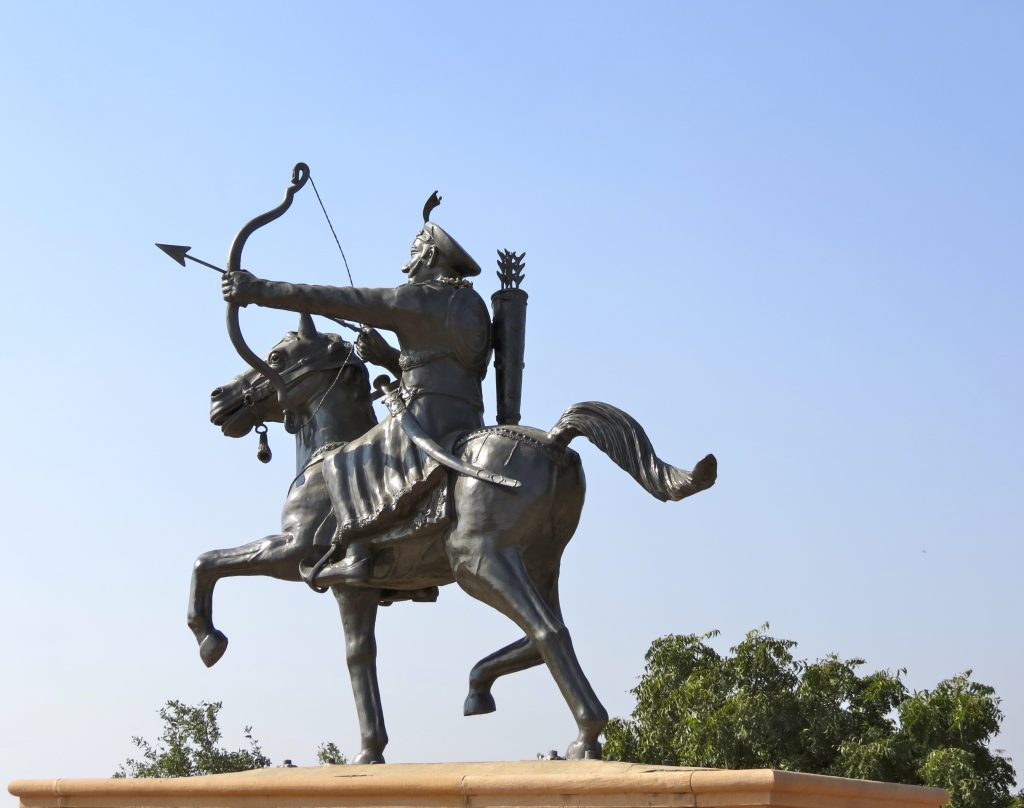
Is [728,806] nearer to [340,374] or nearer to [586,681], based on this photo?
[586,681]

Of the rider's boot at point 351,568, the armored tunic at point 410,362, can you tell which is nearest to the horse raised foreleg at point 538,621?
the rider's boot at point 351,568

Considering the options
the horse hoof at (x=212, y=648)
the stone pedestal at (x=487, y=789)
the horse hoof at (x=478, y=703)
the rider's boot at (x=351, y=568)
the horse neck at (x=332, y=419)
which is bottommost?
the stone pedestal at (x=487, y=789)

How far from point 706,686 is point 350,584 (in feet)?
44.9

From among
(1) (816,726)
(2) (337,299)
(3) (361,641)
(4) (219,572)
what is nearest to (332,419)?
(2) (337,299)

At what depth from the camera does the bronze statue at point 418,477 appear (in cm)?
755

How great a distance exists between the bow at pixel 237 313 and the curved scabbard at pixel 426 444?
658 mm

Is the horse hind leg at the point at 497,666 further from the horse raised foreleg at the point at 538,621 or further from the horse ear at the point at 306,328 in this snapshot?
the horse ear at the point at 306,328

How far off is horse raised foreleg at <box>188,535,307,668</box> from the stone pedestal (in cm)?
97

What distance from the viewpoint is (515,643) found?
26.2 feet

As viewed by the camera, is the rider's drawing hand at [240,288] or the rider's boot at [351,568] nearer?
the rider's boot at [351,568]

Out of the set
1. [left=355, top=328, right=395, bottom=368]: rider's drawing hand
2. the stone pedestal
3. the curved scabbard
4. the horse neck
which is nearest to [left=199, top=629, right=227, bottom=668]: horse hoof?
the stone pedestal

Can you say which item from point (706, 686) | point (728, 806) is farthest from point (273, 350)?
point (706, 686)

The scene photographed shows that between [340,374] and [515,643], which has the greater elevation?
[340,374]

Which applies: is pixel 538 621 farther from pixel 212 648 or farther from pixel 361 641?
pixel 212 648
